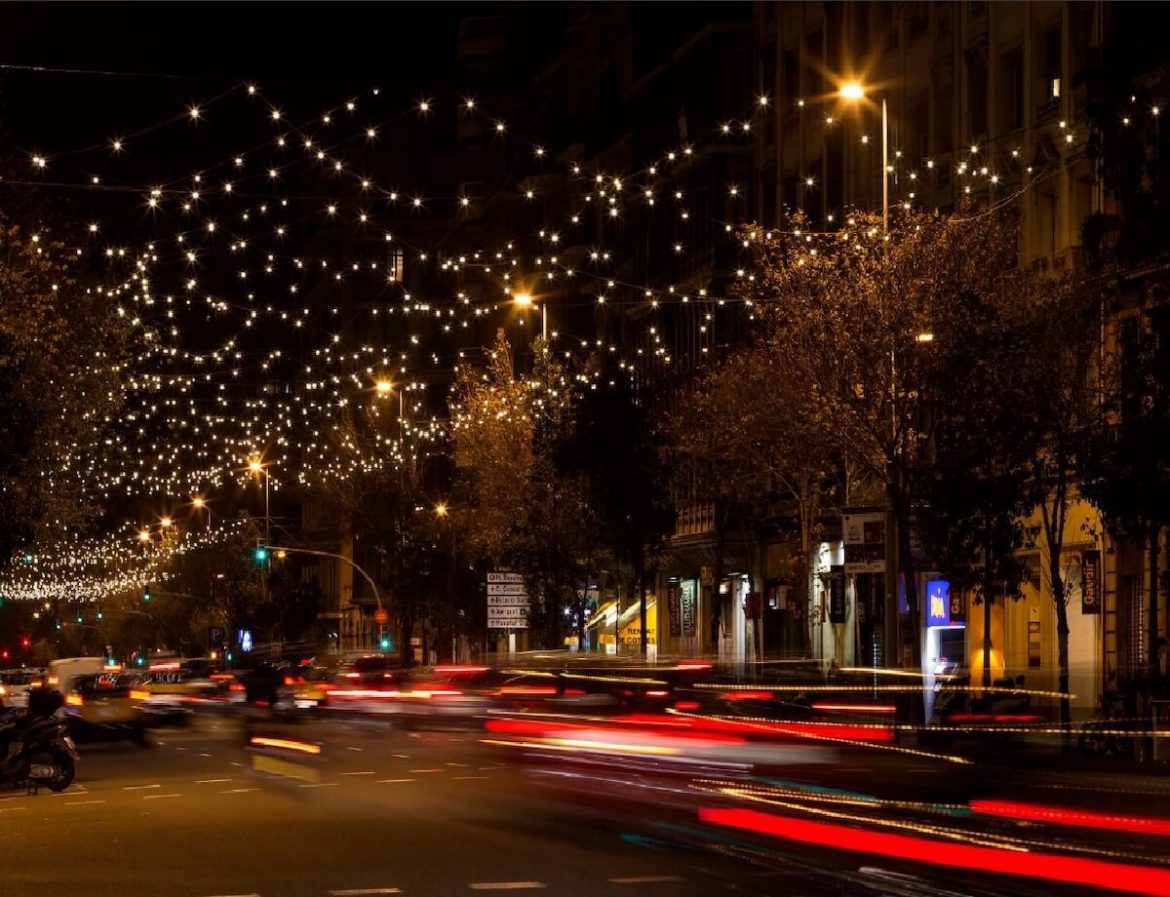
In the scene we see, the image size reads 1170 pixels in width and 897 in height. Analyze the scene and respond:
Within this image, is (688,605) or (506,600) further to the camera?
(688,605)

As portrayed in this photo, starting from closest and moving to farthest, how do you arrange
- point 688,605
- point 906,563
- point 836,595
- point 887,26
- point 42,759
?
1. point 42,759
2. point 906,563
3. point 836,595
4. point 887,26
5. point 688,605

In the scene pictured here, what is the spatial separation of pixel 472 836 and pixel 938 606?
1812 cm

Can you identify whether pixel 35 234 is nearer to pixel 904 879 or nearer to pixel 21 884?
pixel 21 884

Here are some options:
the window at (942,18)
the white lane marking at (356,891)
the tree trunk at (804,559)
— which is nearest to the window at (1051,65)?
the window at (942,18)

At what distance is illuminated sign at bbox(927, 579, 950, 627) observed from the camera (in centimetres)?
3344

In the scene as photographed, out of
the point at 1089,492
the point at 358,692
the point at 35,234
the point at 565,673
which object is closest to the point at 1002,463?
the point at 1089,492

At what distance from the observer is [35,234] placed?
1308 inches

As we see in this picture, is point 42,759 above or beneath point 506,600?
beneath

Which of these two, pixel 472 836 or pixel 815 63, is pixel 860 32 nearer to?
pixel 815 63

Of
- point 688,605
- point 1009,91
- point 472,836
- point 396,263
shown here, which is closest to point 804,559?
point 1009,91

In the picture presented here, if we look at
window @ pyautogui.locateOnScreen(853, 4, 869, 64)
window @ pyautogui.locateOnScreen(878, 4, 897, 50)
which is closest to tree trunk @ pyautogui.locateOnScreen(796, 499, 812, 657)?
window @ pyautogui.locateOnScreen(878, 4, 897, 50)

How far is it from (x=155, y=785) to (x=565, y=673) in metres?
5.36

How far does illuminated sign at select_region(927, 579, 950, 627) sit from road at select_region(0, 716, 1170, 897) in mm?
10434

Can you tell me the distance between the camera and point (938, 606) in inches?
1325
